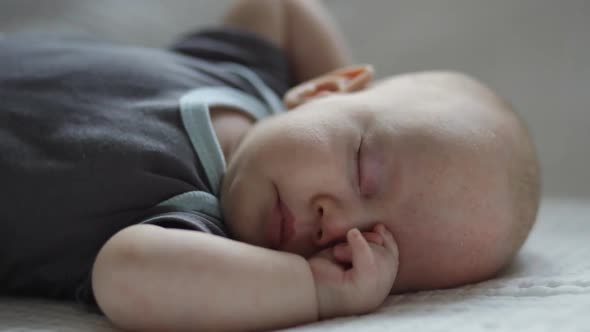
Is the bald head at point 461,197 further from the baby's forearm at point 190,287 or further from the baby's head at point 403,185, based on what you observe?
the baby's forearm at point 190,287

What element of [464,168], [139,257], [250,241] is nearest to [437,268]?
[464,168]

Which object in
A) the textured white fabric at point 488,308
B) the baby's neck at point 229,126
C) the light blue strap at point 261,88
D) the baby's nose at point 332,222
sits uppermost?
the light blue strap at point 261,88

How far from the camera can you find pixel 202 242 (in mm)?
726

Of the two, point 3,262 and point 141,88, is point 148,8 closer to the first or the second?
point 141,88

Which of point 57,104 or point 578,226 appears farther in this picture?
point 578,226

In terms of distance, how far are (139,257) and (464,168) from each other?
0.40 metres

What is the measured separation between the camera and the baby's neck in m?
1.00

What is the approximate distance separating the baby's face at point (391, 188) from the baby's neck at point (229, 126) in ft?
0.40

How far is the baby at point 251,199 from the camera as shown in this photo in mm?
714

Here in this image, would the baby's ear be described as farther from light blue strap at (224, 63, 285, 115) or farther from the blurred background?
the blurred background

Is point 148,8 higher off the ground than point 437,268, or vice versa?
point 148,8

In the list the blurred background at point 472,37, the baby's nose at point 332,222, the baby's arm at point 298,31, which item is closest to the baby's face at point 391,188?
the baby's nose at point 332,222

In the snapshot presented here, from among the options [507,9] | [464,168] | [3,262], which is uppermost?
[507,9]

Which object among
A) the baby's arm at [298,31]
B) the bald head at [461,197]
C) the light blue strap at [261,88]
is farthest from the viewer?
the baby's arm at [298,31]
